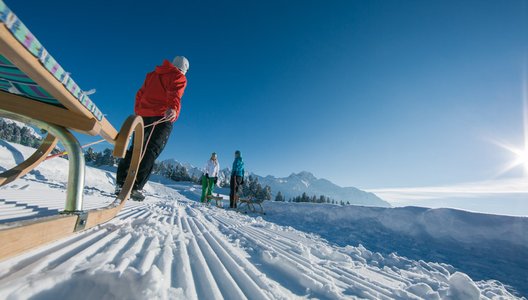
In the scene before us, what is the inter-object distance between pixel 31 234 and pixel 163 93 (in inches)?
97.4

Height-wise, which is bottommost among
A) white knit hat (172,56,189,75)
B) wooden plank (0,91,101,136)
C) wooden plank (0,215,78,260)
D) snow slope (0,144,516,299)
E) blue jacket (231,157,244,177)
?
snow slope (0,144,516,299)

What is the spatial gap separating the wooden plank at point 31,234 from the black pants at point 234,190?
699 cm

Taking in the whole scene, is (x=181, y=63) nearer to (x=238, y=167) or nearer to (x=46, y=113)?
(x=46, y=113)

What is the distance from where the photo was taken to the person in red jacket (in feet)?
9.12

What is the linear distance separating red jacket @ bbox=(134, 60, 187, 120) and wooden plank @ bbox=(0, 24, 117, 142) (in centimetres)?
187

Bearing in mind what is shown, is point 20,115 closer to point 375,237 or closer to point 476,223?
point 375,237

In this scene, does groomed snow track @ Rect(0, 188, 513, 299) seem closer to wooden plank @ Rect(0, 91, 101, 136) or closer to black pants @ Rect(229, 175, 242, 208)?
wooden plank @ Rect(0, 91, 101, 136)

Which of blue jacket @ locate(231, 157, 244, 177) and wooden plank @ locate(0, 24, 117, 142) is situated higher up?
blue jacket @ locate(231, 157, 244, 177)

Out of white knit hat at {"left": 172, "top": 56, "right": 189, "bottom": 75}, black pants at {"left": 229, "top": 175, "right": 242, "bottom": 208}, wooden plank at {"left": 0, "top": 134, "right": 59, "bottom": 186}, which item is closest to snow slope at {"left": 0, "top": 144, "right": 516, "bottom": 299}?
wooden plank at {"left": 0, "top": 134, "right": 59, "bottom": 186}

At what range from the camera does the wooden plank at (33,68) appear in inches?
22.8

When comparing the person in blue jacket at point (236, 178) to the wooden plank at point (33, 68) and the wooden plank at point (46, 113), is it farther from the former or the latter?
the wooden plank at point (33, 68)

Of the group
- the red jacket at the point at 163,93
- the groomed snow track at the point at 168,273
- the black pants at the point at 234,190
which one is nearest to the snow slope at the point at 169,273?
the groomed snow track at the point at 168,273

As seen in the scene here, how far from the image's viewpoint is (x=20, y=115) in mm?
1239

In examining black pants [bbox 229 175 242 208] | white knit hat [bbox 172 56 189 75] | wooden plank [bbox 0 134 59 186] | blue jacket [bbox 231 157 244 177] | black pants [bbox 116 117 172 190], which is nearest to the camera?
wooden plank [bbox 0 134 59 186]
